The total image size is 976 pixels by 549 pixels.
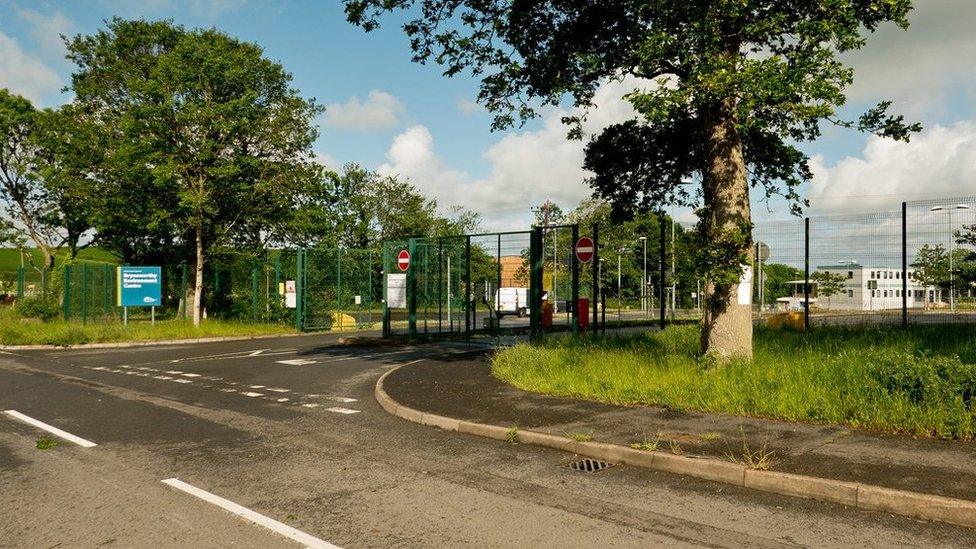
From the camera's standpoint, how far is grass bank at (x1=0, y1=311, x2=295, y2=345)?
22578 millimetres

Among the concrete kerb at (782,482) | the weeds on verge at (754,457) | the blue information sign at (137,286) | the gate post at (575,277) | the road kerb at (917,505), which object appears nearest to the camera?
the road kerb at (917,505)

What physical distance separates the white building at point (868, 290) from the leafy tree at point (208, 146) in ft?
61.5

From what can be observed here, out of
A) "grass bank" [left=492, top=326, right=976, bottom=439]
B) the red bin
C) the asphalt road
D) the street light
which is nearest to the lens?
the asphalt road

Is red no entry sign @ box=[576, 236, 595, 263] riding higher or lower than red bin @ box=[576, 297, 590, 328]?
higher

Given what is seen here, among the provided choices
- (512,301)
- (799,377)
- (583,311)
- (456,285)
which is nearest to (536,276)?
(583,311)

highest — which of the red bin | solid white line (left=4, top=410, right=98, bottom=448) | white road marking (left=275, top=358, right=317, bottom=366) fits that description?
the red bin

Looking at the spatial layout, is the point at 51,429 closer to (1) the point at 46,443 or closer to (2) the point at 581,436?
(1) the point at 46,443

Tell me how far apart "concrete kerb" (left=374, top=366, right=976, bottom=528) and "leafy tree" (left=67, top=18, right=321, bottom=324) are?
19.9 m

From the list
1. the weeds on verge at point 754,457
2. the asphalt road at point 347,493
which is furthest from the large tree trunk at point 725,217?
the asphalt road at point 347,493

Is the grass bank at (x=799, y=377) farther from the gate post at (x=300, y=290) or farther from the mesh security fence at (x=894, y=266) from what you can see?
the gate post at (x=300, y=290)

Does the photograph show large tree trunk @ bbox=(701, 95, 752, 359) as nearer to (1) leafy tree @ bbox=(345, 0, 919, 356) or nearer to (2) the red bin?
(1) leafy tree @ bbox=(345, 0, 919, 356)

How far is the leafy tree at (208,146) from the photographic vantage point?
76.9ft

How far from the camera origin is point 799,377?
8.46 m

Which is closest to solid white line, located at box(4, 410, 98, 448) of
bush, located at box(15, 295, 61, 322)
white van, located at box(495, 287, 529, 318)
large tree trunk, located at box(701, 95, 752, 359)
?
large tree trunk, located at box(701, 95, 752, 359)
